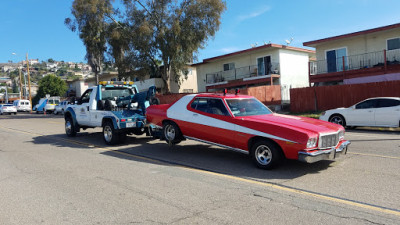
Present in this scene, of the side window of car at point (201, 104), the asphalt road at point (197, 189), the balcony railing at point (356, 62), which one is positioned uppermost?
the balcony railing at point (356, 62)

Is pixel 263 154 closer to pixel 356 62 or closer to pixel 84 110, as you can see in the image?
pixel 84 110

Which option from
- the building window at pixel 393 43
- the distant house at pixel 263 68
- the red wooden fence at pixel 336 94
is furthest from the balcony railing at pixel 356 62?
the red wooden fence at pixel 336 94

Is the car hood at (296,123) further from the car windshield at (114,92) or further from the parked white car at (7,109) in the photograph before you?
the parked white car at (7,109)

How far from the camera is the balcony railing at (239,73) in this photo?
2936cm

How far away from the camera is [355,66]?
24109 millimetres

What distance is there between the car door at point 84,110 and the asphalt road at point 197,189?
2.97 meters

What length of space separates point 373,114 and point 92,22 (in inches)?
1114

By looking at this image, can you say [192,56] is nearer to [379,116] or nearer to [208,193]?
[379,116]

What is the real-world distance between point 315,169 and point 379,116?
7.71m

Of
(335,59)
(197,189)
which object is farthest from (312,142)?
(335,59)

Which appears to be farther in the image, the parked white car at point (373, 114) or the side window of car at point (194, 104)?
the parked white car at point (373, 114)

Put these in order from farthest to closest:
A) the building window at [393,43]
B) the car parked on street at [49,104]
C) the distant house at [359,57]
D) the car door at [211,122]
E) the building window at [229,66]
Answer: the car parked on street at [49,104]
the building window at [229,66]
the building window at [393,43]
the distant house at [359,57]
the car door at [211,122]

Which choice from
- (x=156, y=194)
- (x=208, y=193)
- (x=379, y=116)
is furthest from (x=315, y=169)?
(x=379, y=116)

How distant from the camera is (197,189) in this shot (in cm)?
522
